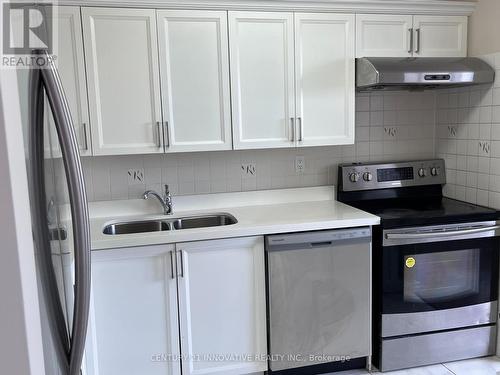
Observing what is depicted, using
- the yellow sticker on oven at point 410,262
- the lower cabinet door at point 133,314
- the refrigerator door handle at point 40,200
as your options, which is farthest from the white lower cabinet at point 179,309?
the refrigerator door handle at point 40,200

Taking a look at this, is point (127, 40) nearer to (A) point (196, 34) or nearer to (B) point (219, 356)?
(A) point (196, 34)

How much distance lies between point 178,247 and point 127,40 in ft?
3.75

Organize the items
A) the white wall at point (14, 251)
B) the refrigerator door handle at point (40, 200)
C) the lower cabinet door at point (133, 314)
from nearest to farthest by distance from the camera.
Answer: the white wall at point (14, 251), the refrigerator door handle at point (40, 200), the lower cabinet door at point (133, 314)

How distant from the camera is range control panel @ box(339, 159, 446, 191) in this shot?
2895 mm

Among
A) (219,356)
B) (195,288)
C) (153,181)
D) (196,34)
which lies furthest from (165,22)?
(219,356)

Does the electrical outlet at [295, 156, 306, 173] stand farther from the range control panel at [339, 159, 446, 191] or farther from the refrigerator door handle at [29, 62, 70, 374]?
the refrigerator door handle at [29, 62, 70, 374]

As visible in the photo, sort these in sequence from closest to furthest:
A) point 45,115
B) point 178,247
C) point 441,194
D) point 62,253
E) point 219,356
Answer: point 45,115, point 62,253, point 178,247, point 219,356, point 441,194

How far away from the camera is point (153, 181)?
2727 millimetres

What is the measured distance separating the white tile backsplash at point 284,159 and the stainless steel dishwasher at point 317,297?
2.24 ft

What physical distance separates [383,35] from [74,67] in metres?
1.81

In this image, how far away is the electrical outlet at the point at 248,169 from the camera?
2.85 meters

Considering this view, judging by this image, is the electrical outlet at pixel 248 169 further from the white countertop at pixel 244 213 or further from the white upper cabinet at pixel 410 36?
the white upper cabinet at pixel 410 36

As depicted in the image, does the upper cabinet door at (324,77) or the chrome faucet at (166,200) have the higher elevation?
the upper cabinet door at (324,77)

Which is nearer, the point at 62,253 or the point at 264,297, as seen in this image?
the point at 62,253
